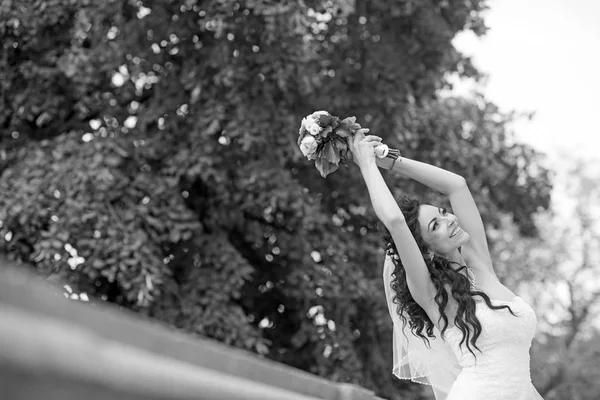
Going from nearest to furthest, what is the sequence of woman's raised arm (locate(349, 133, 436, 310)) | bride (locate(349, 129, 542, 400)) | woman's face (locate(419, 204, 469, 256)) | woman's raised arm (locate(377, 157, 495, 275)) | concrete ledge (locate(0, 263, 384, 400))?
concrete ledge (locate(0, 263, 384, 400)) < woman's raised arm (locate(349, 133, 436, 310)) < bride (locate(349, 129, 542, 400)) < woman's face (locate(419, 204, 469, 256)) < woman's raised arm (locate(377, 157, 495, 275))

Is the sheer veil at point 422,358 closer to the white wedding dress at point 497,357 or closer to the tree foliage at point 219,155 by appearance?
the white wedding dress at point 497,357

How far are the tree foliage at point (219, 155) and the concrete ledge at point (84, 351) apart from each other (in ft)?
18.7

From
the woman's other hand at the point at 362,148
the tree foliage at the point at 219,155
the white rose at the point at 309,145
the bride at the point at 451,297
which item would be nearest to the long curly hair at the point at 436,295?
the bride at the point at 451,297

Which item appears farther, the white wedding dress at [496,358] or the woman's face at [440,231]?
the woman's face at [440,231]

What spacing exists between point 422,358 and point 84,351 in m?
3.43

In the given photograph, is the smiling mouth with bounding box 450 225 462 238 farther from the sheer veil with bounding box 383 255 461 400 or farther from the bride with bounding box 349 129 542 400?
the sheer veil with bounding box 383 255 461 400

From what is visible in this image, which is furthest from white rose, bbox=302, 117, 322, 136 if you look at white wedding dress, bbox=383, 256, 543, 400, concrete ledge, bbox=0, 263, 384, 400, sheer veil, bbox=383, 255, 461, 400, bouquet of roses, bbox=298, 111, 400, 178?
concrete ledge, bbox=0, 263, 384, 400

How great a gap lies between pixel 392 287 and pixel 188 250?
3.73m

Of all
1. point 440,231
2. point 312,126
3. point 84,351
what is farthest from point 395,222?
point 84,351

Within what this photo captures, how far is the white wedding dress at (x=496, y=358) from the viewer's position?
3.38 m

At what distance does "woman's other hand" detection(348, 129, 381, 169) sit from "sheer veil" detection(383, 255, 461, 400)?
0.56 metres

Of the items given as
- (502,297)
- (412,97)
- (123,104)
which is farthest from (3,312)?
(412,97)

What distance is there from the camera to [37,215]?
6.54 metres

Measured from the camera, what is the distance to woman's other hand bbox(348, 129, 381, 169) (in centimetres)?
348
